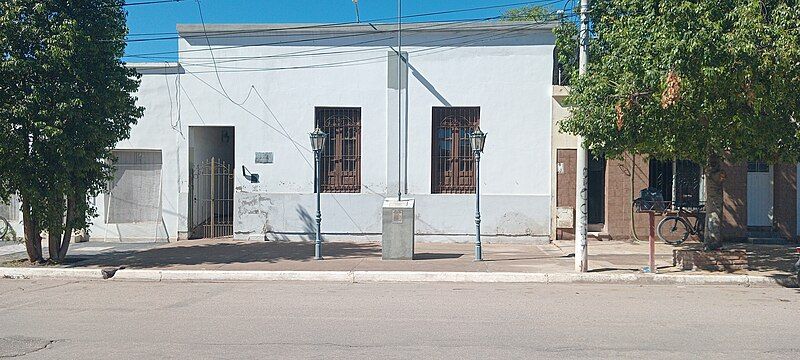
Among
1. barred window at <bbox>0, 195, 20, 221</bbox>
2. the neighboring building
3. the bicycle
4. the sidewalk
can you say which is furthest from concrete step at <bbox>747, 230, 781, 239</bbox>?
barred window at <bbox>0, 195, 20, 221</bbox>

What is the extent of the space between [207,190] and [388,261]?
7739mm

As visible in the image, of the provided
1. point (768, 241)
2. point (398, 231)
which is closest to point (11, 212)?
point (398, 231)

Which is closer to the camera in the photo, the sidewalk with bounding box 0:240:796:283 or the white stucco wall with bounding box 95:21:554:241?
the sidewalk with bounding box 0:240:796:283

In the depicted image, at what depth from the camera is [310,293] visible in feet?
36.8

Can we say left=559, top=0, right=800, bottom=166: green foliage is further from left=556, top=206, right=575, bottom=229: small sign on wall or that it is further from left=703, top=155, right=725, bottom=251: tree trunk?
left=556, top=206, right=575, bottom=229: small sign on wall

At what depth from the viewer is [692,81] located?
10383 mm

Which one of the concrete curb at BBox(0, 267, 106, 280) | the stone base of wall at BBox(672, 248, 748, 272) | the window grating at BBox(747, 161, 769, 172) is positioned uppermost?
the window grating at BBox(747, 161, 769, 172)

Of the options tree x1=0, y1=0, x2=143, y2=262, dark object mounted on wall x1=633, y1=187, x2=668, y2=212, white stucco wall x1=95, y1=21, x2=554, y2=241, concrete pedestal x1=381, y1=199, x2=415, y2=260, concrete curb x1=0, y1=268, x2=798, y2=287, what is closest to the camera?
concrete curb x1=0, y1=268, x2=798, y2=287

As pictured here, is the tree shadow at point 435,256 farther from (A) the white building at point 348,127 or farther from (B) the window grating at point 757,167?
(B) the window grating at point 757,167

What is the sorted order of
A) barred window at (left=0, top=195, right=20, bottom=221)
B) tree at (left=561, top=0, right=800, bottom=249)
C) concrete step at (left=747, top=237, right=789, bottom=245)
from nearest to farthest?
1. tree at (left=561, top=0, right=800, bottom=249)
2. concrete step at (left=747, top=237, right=789, bottom=245)
3. barred window at (left=0, top=195, right=20, bottom=221)

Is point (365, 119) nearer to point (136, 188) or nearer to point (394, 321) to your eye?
point (136, 188)

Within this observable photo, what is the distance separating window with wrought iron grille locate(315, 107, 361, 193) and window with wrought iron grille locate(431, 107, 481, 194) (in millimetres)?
2158

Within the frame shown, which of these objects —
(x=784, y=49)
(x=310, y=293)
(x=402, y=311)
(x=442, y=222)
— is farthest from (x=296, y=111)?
(x=784, y=49)

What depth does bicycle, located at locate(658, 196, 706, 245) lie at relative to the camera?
17.5 metres
